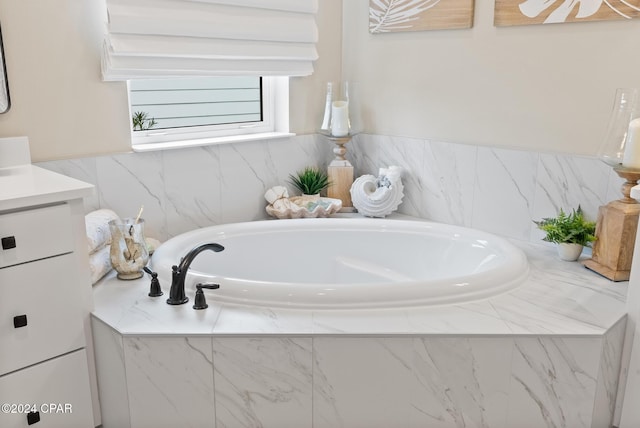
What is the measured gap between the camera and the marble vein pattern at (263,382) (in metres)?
1.75

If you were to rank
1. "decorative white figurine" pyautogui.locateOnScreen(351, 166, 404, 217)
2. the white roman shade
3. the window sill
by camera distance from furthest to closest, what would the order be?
"decorative white figurine" pyautogui.locateOnScreen(351, 166, 404, 217) → the window sill → the white roman shade

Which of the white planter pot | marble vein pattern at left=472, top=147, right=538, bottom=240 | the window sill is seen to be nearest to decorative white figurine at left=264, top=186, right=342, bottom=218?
the window sill

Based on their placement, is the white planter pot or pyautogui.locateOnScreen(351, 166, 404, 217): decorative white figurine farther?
pyautogui.locateOnScreen(351, 166, 404, 217): decorative white figurine

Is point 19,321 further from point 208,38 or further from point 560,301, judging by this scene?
point 560,301

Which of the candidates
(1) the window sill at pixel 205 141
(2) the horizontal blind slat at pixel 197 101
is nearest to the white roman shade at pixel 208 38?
(2) the horizontal blind slat at pixel 197 101

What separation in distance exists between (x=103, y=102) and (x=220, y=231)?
737 mm

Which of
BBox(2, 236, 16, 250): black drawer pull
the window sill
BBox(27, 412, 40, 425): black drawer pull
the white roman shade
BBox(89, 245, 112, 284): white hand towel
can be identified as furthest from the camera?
the window sill

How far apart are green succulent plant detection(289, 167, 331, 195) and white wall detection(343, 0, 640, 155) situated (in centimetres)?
40

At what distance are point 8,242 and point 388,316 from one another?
116 cm

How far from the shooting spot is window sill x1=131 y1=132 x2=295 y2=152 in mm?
2557

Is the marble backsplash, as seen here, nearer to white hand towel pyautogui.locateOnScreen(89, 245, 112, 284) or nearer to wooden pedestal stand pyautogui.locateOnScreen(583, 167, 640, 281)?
wooden pedestal stand pyautogui.locateOnScreen(583, 167, 640, 281)

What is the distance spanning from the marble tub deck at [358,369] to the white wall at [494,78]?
988 mm

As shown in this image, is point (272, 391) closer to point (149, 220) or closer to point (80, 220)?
point (80, 220)

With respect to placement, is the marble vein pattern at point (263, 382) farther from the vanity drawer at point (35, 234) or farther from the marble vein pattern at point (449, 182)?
the marble vein pattern at point (449, 182)
